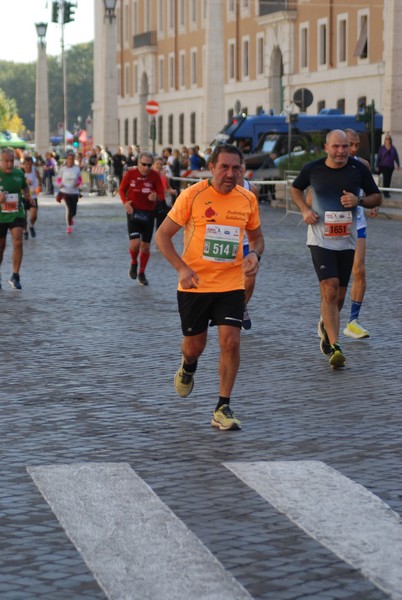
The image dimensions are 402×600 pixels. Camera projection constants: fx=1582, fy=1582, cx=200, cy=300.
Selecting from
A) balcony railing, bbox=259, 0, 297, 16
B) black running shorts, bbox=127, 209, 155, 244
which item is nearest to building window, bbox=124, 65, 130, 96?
balcony railing, bbox=259, 0, 297, 16

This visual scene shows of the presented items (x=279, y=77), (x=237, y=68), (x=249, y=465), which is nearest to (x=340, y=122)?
(x=279, y=77)

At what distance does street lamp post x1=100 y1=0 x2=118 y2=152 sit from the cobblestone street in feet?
147

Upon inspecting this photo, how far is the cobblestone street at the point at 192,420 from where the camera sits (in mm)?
5508

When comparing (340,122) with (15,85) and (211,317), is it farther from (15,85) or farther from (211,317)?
(15,85)

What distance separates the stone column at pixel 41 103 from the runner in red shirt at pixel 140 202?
56.4 m

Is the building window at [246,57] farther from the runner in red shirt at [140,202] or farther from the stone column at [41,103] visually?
the runner in red shirt at [140,202]

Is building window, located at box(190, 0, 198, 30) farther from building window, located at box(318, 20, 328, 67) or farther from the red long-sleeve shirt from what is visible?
the red long-sleeve shirt

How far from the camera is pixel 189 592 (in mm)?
5094

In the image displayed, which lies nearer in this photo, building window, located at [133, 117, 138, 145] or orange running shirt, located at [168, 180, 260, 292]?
orange running shirt, located at [168, 180, 260, 292]

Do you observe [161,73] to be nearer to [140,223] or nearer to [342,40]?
[342,40]

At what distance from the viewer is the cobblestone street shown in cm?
551

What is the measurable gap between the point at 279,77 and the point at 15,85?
128 m

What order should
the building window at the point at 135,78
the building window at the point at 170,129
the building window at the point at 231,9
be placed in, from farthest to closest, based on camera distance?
1. the building window at the point at 135,78
2. the building window at the point at 170,129
3. the building window at the point at 231,9

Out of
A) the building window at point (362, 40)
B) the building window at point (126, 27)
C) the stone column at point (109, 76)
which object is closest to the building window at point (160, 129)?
the building window at point (126, 27)
